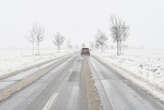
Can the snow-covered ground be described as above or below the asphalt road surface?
above

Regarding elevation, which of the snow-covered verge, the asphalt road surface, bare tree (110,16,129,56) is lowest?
the asphalt road surface

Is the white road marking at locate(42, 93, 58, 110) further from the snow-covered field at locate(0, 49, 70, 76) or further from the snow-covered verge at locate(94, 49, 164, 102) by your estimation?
the snow-covered field at locate(0, 49, 70, 76)

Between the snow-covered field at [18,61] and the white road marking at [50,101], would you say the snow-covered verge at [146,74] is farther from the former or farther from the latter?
the snow-covered field at [18,61]

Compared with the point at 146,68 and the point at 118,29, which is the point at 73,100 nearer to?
the point at 146,68

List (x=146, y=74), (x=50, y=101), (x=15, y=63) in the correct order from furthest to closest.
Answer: (x=15, y=63)
(x=146, y=74)
(x=50, y=101)

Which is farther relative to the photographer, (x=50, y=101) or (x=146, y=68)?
(x=146, y=68)

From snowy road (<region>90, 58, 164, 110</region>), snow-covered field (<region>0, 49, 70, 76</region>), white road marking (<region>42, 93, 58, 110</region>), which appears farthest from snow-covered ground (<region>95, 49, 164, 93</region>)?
snow-covered field (<region>0, 49, 70, 76</region>)

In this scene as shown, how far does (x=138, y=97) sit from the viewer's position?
5613 mm

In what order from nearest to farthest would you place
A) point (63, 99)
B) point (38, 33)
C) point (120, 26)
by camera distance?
point (63, 99) < point (120, 26) < point (38, 33)

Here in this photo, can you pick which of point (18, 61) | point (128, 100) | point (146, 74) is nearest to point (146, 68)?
point (146, 74)

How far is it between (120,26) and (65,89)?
3052cm

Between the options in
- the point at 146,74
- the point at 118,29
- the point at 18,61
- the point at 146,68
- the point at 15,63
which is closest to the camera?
the point at 146,74

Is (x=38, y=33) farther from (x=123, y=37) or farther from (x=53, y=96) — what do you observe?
(x=53, y=96)

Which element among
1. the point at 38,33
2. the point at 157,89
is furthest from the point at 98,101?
the point at 38,33
